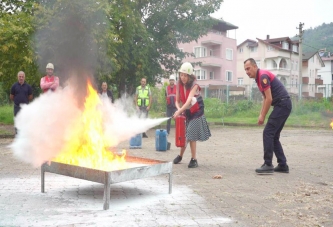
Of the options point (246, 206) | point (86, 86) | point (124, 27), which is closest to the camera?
point (246, 206)

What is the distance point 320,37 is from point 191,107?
4402 inches

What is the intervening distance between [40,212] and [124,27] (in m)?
13.8

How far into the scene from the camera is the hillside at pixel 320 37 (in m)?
101

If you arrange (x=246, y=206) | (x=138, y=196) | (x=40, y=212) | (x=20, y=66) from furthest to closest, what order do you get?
(x=20, y=66), (x=138, y=196), (x=246, y=206), (x=40, y=212)

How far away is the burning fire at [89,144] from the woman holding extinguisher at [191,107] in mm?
Result: 2390

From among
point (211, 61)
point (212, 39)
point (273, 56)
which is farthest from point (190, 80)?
point (273, 56)

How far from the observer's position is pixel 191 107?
8.25m

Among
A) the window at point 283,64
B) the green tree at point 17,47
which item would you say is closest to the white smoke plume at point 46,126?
the green tree at point 17,47

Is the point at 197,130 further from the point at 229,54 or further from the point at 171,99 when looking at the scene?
the point at 229,54

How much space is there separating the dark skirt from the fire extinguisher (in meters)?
0.15

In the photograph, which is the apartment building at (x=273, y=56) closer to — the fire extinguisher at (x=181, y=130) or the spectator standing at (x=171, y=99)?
the spectator standing at (x=171, y=99)

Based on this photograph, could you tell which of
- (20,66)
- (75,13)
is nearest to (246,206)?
(75,13)

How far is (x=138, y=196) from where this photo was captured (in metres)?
5.82

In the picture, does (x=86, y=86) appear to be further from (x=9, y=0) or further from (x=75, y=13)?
(x=9, y=0)
